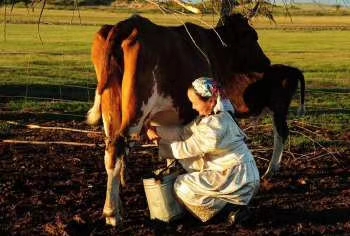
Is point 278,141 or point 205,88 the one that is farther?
point 278,141

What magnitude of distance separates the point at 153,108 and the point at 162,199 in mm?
943

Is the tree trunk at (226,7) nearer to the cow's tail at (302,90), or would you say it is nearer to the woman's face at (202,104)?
the cow's tail at (302,90)

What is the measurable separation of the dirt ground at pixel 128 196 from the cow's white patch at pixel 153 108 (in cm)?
94

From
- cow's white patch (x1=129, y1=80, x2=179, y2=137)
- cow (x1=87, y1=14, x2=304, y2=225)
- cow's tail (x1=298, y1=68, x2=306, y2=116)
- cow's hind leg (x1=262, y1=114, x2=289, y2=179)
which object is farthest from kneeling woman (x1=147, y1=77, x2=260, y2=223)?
cow's tail (x1=298, y1=68, x2=306, y2=116)

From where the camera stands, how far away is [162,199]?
608 cm

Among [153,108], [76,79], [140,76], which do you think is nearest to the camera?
[140,76]

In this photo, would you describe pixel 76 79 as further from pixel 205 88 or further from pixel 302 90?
pixel 205 88

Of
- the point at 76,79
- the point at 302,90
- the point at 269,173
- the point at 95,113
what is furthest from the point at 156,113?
the point at 76,79

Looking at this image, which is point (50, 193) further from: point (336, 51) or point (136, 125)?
point (336, 51)

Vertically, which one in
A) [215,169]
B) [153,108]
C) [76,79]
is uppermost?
[153,108]

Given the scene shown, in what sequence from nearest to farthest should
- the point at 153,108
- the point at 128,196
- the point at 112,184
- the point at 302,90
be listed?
the point at 112,184, the point at 153,108, the point at 128,196, the point at 302,90

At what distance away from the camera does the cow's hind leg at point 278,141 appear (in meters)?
8.30

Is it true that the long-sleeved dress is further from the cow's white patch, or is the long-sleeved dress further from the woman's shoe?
the cow's white patch

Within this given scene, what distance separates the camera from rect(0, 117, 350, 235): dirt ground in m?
6.03
